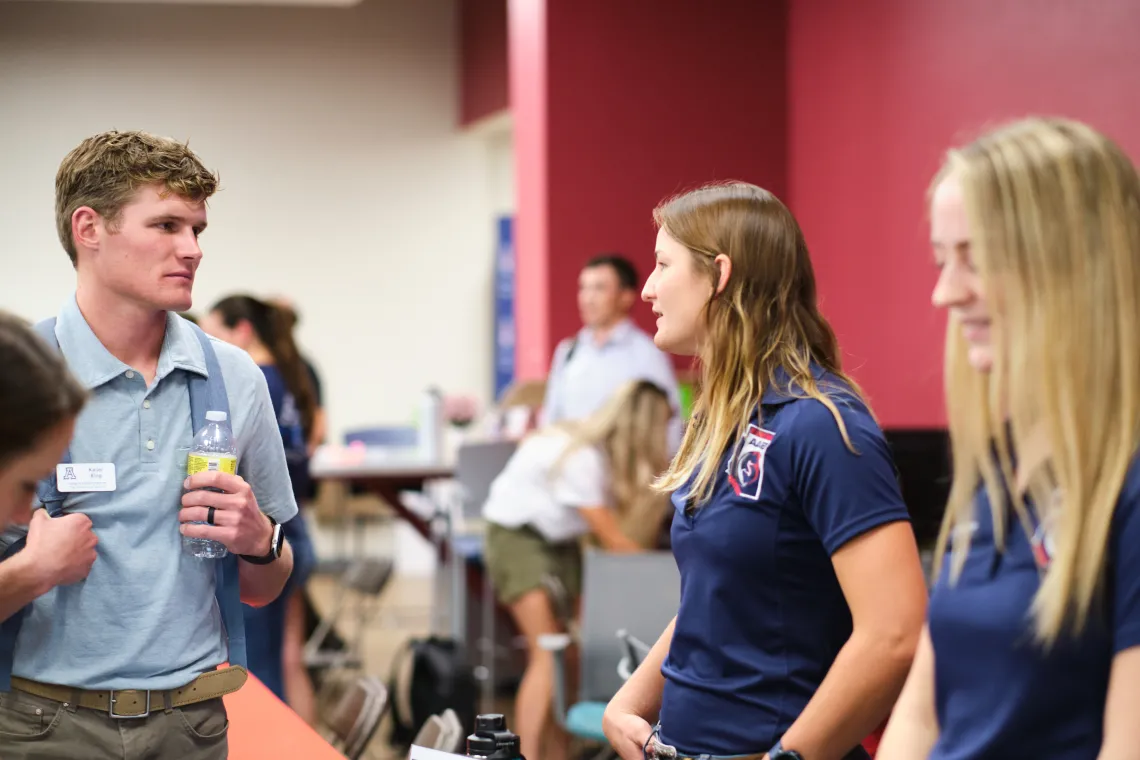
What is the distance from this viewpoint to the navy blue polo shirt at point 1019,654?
1.17 m

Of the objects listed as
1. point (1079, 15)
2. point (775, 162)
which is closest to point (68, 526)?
point (1079, 15)

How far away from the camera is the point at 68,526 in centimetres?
161

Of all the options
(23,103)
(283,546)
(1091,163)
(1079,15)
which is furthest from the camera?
(1079,15)

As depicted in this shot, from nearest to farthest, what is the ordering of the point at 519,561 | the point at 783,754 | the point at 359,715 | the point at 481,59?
1. the point at 783,754
2. the point at 359,715
3. the point at 519,561
4. the point at 481,59

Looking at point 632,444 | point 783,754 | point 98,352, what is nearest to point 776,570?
point 783,754

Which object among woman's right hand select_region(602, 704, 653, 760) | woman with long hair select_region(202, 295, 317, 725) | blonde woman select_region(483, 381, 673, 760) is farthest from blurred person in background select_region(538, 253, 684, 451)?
woman's right hand select_region(602, 704, 653, 760)

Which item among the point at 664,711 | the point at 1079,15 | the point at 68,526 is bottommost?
the point at 664,711

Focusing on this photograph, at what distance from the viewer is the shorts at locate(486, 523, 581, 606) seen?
457 centimetres

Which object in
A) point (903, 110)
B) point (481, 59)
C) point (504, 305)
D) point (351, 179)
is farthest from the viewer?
point (504, 305)

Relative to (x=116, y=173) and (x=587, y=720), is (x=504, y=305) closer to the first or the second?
(x=587, y=720)

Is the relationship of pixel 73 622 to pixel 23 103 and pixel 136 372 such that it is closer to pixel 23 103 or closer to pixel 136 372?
pixel 136 372

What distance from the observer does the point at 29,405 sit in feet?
3.91

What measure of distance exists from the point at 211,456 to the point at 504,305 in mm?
8545

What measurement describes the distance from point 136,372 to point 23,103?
3.93ft
